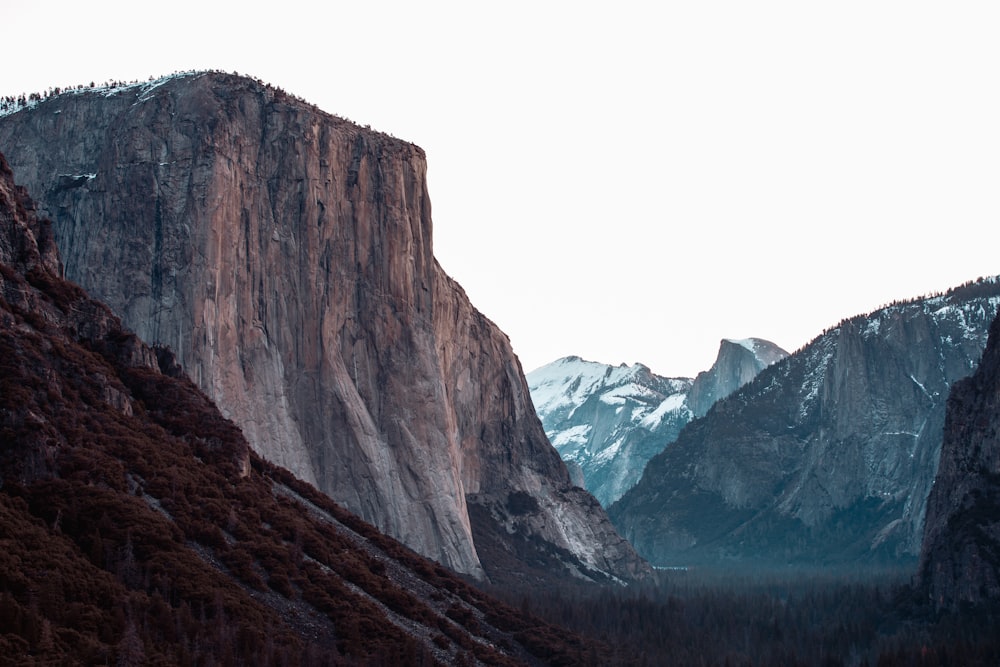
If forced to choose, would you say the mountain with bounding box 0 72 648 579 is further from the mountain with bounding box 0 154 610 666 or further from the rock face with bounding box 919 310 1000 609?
the rock face with bounding box 919 310 1000 609

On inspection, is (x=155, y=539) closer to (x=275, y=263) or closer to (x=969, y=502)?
(x=275, y=263)

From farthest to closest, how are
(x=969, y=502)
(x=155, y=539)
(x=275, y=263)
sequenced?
(x=969, y=502) < (x=275, y=263) < (x=155, y=539)

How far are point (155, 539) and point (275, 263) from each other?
231 feet

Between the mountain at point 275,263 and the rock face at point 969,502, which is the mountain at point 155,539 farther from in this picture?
the rock face at point 969,502

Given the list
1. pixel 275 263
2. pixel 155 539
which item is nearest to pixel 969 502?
pixel 275 263

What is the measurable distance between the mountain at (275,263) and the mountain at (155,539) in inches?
1182

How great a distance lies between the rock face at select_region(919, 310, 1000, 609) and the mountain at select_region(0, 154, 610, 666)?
7422 centimetres

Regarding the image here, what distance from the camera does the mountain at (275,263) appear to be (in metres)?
130

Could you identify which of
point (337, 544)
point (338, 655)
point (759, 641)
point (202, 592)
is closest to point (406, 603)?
point (337, 544)

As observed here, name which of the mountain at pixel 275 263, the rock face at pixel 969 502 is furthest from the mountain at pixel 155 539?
the rock face at pixel 969 502

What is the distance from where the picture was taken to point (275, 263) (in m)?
139

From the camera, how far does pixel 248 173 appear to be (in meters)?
139

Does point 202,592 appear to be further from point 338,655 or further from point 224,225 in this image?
point 224,225

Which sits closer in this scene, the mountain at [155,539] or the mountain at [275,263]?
the mountain at [155,539]
